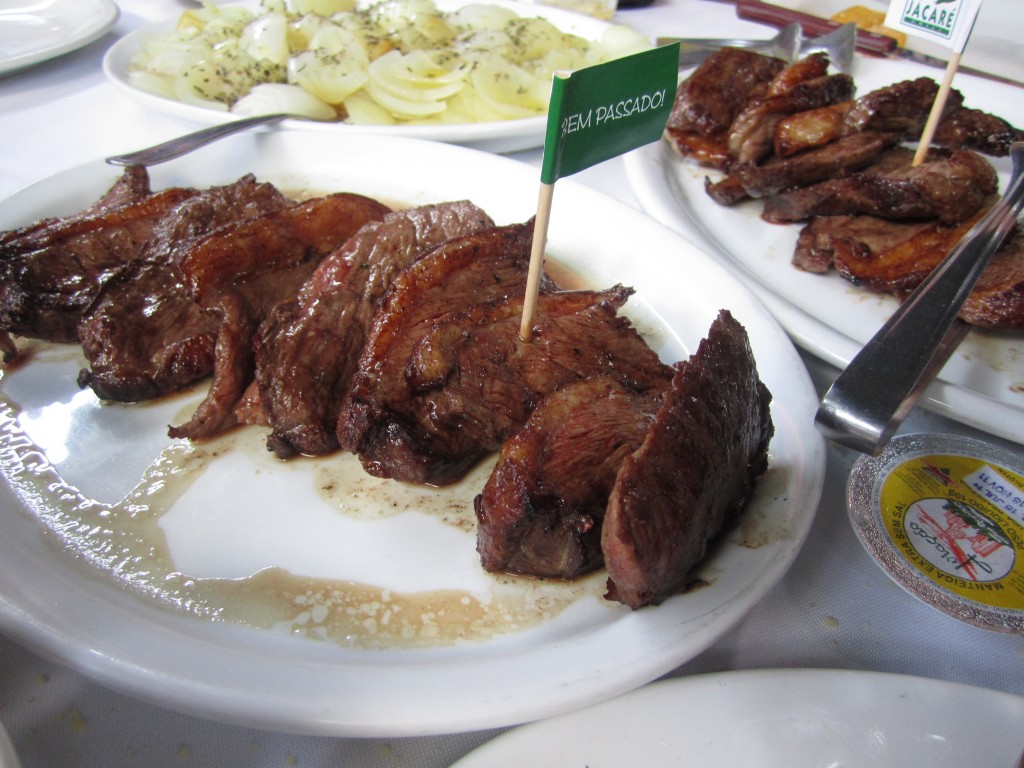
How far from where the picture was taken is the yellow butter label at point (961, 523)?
1.90 m

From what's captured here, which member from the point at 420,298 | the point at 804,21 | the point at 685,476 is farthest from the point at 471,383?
the point at 804,21

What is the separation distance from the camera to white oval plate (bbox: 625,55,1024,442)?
2.43 metres

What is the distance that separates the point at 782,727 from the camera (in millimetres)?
1633

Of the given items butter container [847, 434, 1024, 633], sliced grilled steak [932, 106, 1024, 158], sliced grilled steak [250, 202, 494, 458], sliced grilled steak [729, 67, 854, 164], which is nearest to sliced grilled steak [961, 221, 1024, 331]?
butter container [847, 434, 1024, 633]

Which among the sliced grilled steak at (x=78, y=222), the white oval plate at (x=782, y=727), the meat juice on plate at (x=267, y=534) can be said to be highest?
the sliced grilled steak at (x=78, y=222)

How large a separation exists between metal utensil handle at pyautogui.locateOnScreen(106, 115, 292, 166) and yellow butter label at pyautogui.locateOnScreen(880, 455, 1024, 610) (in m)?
3.40

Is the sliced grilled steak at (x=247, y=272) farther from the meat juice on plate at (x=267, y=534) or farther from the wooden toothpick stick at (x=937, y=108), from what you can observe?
the wooden toothpick stick at (x=937, y=108)

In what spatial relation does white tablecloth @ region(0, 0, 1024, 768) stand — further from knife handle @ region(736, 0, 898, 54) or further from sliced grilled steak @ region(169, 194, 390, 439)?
knife handle @ region(736, 0, 898, 54)

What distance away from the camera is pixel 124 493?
2268mm

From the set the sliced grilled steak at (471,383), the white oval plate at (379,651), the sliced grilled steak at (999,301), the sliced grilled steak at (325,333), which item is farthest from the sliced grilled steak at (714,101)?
the sliced grilled steak at (471,383)

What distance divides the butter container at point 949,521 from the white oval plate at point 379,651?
244 mm

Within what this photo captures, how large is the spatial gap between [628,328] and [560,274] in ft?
2.64

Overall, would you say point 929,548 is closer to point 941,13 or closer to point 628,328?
point 628,328

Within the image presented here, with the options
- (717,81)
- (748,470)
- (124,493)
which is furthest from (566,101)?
(717,81)
